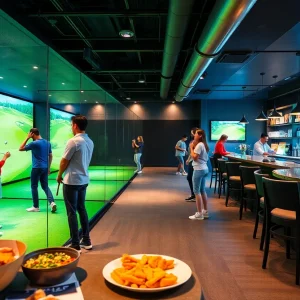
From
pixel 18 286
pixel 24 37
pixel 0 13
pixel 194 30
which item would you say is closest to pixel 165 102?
pixel 194 30

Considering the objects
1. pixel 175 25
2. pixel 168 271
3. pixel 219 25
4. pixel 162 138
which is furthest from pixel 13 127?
pixel 162 138

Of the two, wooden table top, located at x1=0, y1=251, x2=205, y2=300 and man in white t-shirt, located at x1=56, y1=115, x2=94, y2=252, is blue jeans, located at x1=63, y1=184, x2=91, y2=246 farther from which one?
wooden table top, located at x1=0, y1=251, x2=205, y2=300

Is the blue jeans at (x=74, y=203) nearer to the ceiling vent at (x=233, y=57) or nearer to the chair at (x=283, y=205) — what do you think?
the chair at (x=283, y=205)

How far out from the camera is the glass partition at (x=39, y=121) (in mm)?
3879

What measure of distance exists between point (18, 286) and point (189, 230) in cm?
380

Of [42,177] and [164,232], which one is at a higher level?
[42,177]

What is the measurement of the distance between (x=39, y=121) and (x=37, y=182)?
1604 mm

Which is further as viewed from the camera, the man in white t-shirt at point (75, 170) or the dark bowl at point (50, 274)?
the man in white t-shirt at point (75, 170)

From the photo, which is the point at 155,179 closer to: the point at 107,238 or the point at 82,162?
the point at 107,238

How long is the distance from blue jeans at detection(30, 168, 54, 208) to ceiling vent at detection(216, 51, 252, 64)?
4113 millimetres

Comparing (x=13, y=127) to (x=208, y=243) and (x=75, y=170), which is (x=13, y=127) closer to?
(x=75, y=170)

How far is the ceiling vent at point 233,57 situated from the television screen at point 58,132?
357cm

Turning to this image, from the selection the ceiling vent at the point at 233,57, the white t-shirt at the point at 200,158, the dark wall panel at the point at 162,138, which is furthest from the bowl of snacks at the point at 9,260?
the dark wall panel at the point at 162,138

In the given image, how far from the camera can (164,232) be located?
4.48 meters
